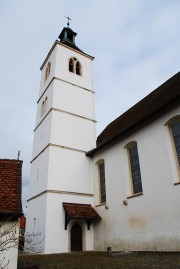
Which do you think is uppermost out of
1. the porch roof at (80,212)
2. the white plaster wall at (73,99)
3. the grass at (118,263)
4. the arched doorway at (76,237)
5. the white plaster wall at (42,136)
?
the white plaster wall at (73,99)

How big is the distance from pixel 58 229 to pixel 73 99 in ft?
34.4

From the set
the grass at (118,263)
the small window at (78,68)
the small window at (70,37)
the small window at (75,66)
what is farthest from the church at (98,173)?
the small window at (70,37)

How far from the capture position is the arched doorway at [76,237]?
15.3m

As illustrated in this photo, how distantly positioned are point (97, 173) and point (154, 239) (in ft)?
23.0

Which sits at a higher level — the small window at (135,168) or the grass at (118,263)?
the small window at (135,168)

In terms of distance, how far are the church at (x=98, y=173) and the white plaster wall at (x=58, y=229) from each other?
55mm

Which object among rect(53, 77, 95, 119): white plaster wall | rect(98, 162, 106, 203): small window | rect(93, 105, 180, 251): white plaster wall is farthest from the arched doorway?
rect(53, 77, 95, 119): white plaster wall

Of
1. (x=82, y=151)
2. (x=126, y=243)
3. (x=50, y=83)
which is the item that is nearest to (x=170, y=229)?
(x=126, y=243)

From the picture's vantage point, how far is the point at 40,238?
48.3 feet

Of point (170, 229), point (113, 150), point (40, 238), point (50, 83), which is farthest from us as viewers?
point (50, 83)

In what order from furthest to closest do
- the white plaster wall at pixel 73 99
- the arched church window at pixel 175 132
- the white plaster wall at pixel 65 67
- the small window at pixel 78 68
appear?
the small window at pixel 78 68
the white plaster wall at pixel 65 67
the white plaster wall at pixel 73 99
the arched church window at pixel 175 132

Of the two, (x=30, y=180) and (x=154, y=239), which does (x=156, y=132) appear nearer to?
(x=154, y=239)

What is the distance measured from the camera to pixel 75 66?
23.2 meters

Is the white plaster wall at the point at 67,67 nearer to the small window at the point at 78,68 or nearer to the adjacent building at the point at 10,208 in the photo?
the small window at the point at 78,68
